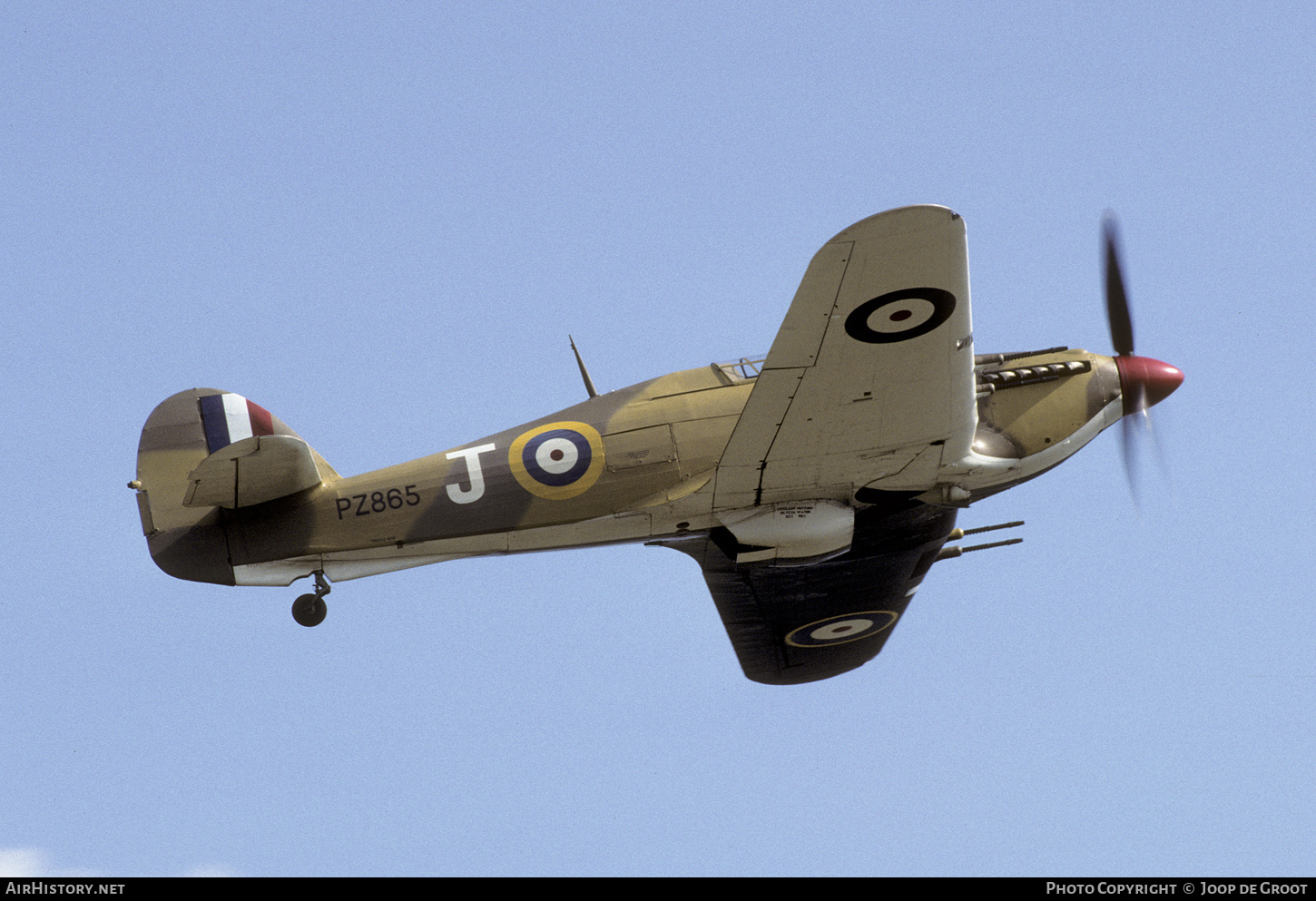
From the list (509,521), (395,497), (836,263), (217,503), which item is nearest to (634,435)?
(509,521)

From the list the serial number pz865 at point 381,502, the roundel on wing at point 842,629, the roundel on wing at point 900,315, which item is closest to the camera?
the roundel on wing at point 900,315

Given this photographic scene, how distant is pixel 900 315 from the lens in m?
10.4

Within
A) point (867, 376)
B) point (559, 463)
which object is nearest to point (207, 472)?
point (559, 463)

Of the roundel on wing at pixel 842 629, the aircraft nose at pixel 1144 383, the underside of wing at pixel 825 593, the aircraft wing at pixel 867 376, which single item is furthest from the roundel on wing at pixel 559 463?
the aircraft nose at pixel 1144 383

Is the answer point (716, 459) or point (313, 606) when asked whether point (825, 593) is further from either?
point (313, 606)

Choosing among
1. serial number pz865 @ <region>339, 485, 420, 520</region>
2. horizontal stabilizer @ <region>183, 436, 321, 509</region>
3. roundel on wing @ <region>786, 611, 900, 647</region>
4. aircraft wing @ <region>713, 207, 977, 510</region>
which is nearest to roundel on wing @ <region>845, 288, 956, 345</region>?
aircraft wing @ <region>713, 207, 977, 510</region>

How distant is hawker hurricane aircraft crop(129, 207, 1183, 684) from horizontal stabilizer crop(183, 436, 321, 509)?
0.02 metres

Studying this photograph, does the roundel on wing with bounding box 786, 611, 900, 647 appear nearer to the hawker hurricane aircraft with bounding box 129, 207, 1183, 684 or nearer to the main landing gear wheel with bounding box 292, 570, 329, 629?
the hawker hurricane aircraft with bounding box 129, 207, 1183, 684

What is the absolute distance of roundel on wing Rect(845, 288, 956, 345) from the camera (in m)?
10.2

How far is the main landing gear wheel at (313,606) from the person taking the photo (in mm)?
11984

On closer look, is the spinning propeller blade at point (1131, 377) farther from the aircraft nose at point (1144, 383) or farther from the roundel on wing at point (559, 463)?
the roundel on wing at point (559, 463)

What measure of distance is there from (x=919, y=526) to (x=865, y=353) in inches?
133

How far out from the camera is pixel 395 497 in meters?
11.9
